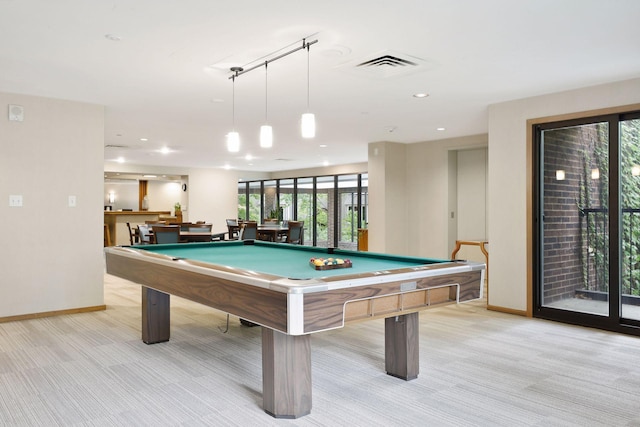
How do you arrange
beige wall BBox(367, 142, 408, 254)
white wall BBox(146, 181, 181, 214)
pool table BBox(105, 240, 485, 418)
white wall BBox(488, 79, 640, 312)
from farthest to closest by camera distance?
white wall BBox(146, 181, 181, 214), beige wall BBox(367, 142, 408, 254), white wall BBox(488, 79, 640, 312), pool table BBox(105, 240, 485, 418)

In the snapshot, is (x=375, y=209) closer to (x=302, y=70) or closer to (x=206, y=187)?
(x=302, y=70)

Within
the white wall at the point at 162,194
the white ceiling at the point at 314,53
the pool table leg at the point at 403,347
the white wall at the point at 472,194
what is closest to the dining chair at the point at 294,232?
the white wall at the point at 472,194

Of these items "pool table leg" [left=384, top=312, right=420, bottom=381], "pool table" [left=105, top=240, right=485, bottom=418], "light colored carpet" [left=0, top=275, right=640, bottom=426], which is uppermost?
"pool table" [left=105, top=240, right=485, bottom=418]

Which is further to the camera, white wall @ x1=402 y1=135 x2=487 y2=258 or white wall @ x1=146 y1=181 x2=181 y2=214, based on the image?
white wall @ x1=146 y1=181 x2=181 y2=214

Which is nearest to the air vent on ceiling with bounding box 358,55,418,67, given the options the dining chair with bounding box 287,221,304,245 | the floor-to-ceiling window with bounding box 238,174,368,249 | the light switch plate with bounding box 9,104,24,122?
the light switch plate with bounding box 9,104,24,122

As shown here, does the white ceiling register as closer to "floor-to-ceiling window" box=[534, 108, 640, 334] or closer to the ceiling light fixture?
the ceiling light fixture

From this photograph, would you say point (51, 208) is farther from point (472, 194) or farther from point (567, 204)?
point (472, 194)

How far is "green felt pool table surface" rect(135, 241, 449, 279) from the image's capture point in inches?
115

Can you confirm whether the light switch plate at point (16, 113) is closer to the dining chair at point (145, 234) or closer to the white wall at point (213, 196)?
the dining chair at point (145, 234)

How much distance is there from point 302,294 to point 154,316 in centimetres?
228

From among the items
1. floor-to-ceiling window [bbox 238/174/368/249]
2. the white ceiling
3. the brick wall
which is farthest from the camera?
floor-to-ceiling window [bbox 238/174/368/249]

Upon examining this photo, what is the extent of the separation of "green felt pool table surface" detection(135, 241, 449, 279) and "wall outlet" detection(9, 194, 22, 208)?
1.64 m

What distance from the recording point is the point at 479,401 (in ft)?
9.16

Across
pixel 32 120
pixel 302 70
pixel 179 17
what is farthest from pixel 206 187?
pixel 179 17
